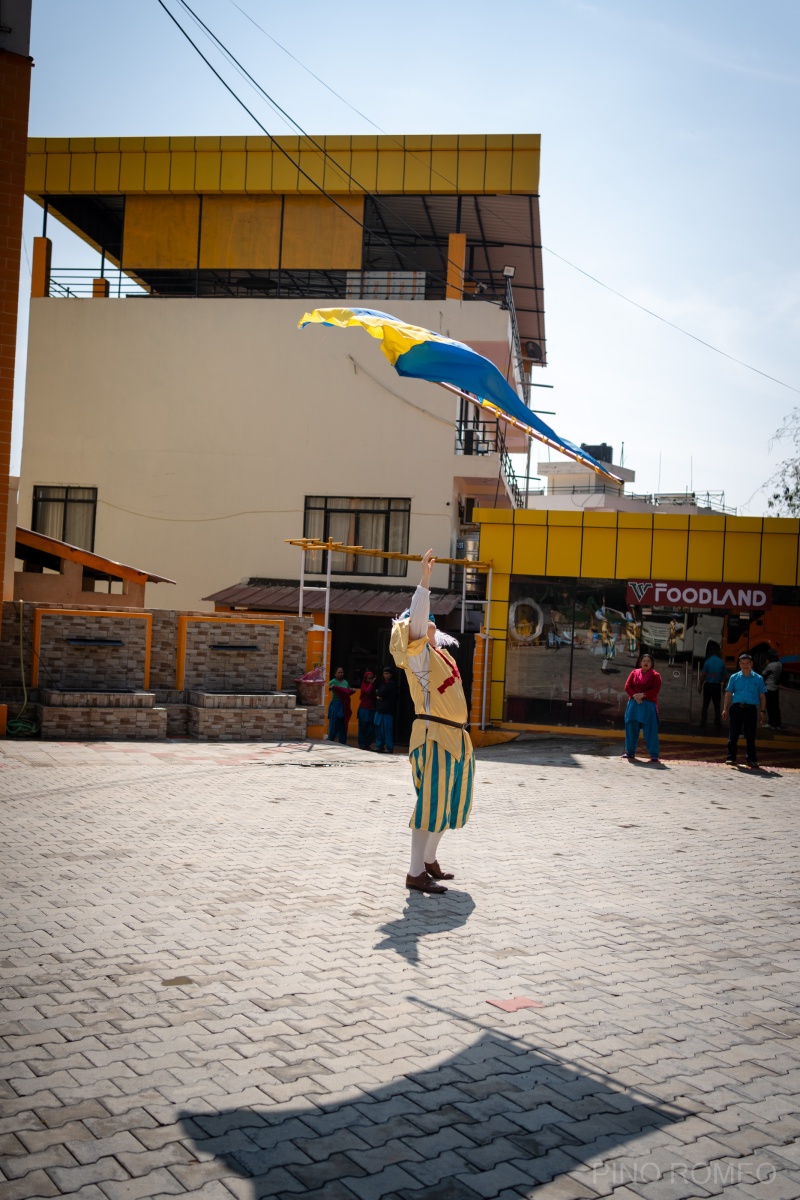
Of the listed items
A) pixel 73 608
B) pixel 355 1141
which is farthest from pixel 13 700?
pixel 355 1141

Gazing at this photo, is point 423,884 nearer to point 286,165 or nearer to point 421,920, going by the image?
point 421,920

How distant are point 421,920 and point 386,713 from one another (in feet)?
39.1

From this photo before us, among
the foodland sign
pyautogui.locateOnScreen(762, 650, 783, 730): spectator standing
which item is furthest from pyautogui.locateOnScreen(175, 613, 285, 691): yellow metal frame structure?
pyautogui.locateOnScreen(762, 650, 783, 730): spectator standing

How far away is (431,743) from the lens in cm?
714

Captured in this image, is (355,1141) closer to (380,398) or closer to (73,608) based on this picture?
(73,608)

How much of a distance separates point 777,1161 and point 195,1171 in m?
1.99

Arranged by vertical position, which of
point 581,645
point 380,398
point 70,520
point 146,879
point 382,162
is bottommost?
point 146,879

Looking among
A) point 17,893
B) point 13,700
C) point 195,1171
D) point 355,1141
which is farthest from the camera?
point 13,700

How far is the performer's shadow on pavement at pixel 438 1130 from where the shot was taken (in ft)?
10.8

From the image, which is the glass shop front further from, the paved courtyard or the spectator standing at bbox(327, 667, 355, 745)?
the paved courtyard

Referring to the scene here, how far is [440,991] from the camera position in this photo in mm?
5047

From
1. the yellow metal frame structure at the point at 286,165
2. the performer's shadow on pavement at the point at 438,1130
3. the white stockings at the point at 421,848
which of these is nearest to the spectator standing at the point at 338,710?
the white stockings at the point at 421,848

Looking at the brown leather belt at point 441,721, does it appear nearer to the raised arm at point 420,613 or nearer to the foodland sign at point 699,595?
the raised arm at point 420,613

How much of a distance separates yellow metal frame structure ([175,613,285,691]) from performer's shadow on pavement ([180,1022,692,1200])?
39.6 ft
